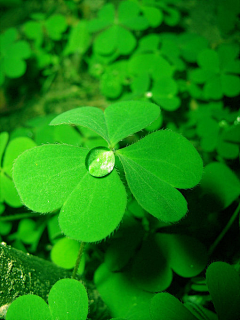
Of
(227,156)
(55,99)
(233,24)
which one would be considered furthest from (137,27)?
(227,156)

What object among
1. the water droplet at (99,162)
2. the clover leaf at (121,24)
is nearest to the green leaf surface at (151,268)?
the water droplet at (99,162)

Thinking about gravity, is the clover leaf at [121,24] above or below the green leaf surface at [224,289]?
above

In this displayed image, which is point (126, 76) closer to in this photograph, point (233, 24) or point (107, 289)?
point (233, 24)

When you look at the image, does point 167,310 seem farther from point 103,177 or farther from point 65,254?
point 65,254

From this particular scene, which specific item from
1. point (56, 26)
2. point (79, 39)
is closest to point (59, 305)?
point (79, 39)

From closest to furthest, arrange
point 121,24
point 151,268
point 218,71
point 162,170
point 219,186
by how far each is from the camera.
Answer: point 162,170, point 151,268, point 219,186, point 218,71, point 121,24

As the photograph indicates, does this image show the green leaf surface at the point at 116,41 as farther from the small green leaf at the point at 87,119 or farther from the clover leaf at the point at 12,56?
the small green leaf at the point at 87,119

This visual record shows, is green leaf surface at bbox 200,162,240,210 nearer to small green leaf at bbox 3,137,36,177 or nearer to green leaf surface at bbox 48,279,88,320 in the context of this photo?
green leaf surface at bbox 48,279,88,320
